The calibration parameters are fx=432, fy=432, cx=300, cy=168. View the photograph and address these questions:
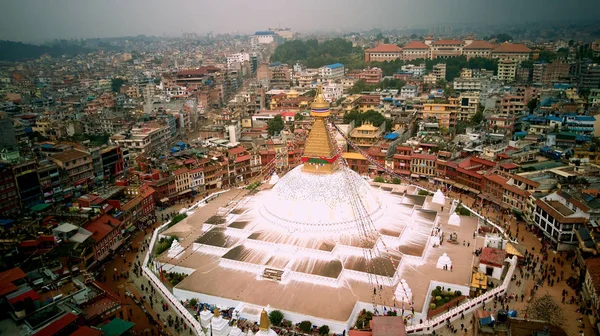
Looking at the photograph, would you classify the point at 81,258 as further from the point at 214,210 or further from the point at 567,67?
the point at 567,67

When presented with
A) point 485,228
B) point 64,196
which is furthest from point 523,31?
point 64,196

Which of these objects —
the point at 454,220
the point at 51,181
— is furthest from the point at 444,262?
the point at 51,181

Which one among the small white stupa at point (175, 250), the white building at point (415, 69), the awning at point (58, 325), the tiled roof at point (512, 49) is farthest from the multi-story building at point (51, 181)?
the tiled roof at point (512, 49)

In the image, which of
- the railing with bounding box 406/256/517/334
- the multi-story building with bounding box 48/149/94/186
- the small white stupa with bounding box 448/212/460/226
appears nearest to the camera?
the railing with bounding box 406/256/517/334

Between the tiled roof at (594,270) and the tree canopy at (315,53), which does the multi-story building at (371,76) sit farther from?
the tiled roof at (594,270)

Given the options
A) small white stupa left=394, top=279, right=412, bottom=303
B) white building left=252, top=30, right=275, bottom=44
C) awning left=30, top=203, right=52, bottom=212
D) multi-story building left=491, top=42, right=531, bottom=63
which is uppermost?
white building left=252, top=30, right=275, bottom=44

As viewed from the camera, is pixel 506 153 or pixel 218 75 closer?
pixel 506 153

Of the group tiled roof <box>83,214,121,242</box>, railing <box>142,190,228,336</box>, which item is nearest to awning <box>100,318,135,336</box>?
railing <box>142,190,228,336</box>

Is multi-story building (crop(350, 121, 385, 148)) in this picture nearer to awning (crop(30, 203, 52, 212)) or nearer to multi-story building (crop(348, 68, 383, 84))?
awning (crop(30, 203, 52, 212))
